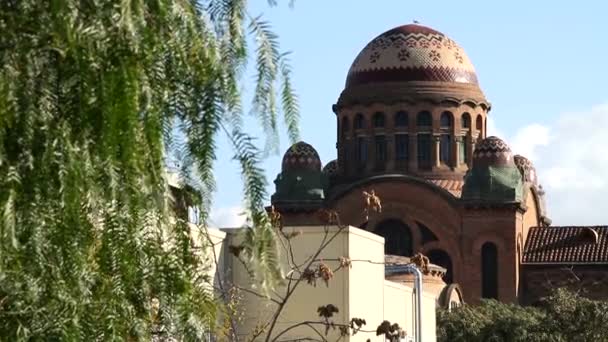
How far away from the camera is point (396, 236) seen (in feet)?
205

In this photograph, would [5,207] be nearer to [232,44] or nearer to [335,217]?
[232,44]

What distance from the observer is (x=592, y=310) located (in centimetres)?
4216

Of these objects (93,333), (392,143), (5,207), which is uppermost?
(392,143)

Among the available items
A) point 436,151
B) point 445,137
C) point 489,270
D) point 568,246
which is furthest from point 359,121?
point 568,246

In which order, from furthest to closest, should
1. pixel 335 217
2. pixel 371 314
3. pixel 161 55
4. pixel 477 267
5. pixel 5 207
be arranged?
pixel 477 267
pixel 371 314
pixel 335 217
pixel 161 55
pixel 5 207

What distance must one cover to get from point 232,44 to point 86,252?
36.4 inches

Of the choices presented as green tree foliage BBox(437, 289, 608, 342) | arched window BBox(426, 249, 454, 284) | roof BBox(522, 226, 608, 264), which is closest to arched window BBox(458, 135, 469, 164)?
roof BBox(522, 226, 608, 264)

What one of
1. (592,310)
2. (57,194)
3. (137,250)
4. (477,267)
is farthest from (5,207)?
(477,267)

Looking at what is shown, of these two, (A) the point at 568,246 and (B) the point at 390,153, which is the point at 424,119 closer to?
(B) the point at 390,153

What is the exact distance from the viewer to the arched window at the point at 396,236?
62.0 meters

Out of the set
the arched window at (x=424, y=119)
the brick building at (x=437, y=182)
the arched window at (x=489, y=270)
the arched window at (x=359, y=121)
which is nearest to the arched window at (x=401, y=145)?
the brick building at (x=437, y=182)

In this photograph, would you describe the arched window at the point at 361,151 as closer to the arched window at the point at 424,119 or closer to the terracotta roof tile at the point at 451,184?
the arched window at the point at 424,119

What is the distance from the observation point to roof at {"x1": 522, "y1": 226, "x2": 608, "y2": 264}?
61312 millimetres

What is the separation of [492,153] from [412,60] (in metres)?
5.45
